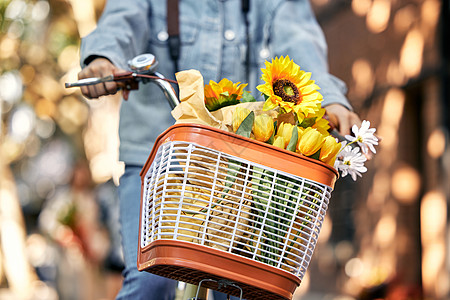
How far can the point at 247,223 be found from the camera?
1593mm

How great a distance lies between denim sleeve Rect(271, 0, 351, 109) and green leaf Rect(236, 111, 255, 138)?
2.57 feet

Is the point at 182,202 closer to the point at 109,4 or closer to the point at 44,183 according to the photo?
the point at 109,4

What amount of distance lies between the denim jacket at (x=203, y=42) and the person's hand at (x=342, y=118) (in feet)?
0.56

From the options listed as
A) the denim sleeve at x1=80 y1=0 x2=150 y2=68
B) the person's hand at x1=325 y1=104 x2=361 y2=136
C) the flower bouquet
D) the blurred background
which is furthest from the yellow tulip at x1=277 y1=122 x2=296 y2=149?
the blurred background

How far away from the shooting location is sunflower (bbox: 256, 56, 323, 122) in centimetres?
166

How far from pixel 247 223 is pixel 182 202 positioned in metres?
0.16

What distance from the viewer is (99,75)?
215 centimetres

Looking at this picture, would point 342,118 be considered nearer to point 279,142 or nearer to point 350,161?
point 350,161

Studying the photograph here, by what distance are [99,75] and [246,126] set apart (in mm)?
725

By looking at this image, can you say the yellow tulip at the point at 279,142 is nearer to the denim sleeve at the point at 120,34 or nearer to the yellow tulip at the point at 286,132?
the yellow tulip at the point at 286,132

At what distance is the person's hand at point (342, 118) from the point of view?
7.06 ft

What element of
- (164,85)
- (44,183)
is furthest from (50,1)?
(44,183)

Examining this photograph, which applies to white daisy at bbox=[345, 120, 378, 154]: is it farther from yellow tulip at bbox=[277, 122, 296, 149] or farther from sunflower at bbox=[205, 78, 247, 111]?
sunflower at bbox=[205, 78, 247, 111]


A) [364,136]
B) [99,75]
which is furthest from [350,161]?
[99,75]
